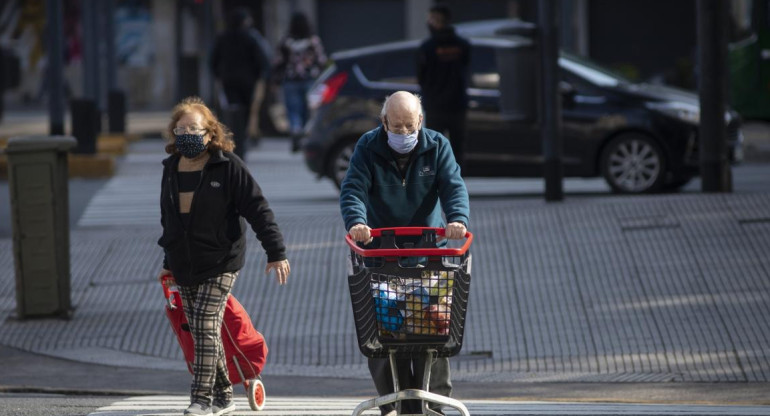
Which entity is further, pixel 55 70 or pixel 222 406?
pixel 55 70

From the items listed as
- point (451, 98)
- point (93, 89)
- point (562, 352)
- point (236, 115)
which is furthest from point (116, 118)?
point (562, 352)

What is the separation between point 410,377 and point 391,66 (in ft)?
30.8

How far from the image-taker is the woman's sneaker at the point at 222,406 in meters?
6.73

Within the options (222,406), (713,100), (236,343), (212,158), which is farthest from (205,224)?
(713,100)

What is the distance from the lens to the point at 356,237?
5.75 metres

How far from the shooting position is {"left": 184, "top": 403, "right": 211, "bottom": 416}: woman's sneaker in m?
6.50

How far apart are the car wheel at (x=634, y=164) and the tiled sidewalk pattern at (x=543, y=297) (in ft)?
7.88

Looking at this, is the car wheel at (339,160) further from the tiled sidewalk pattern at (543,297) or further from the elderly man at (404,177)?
the elderly man at (404,177)

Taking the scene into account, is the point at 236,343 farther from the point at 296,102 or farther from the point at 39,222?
the point at 296,102

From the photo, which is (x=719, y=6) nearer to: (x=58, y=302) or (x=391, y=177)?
(x=58, y=302)

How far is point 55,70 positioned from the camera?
18.0 m

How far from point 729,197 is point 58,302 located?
16.7 ft

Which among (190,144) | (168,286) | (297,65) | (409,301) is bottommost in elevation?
(297,65)

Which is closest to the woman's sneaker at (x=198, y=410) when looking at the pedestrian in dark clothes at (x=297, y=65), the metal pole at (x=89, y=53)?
the pedestrian in dark clothes at (x=297, y=65)
